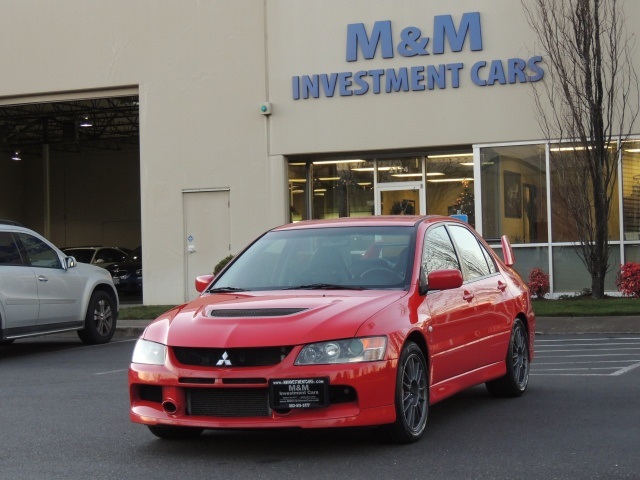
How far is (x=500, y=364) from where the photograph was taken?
9219 mm

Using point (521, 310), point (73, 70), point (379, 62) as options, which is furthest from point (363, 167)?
point (521, 310)

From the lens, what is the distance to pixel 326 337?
6.86 m

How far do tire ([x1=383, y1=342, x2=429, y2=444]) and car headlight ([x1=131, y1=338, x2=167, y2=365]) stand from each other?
1.48 meters

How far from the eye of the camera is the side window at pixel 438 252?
829 centimetres

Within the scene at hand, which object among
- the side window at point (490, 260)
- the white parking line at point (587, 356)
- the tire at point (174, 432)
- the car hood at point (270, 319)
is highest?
the side window at point (490, 260)

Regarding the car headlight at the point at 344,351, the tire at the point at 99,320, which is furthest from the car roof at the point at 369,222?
the tire at the point at 99,320

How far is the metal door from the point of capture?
80.7 ft

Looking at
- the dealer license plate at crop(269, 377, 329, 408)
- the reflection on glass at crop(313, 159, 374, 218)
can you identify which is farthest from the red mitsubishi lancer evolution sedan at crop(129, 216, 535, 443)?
the reflection on glass at crop(313, 159, 374, 218)

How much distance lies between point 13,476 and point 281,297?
6.82ft

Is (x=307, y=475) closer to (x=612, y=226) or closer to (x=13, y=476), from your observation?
(x=13, y=476)

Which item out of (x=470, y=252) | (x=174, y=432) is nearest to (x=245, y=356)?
(x=174, y=432)

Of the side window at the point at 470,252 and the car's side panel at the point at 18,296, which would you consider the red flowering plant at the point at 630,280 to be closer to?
the car's side panel at the point at 18,296

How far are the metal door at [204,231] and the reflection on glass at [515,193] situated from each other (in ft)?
18.6

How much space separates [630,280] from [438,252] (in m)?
12.7
